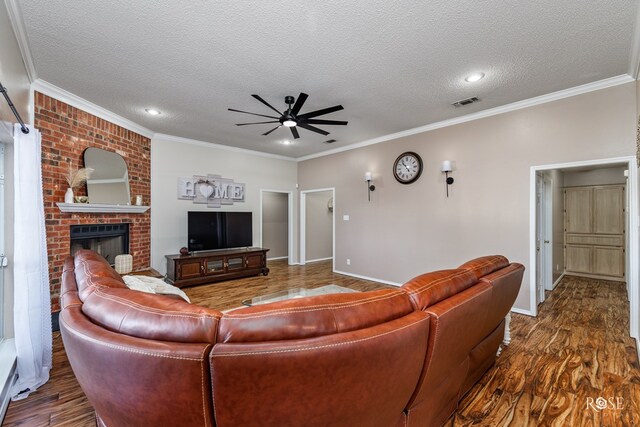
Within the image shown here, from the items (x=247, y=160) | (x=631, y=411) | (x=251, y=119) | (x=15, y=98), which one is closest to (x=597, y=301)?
(x=631, y=411)

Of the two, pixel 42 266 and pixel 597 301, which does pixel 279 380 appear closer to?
pixel 42 266

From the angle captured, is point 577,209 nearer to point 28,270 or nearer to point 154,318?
point 154,318

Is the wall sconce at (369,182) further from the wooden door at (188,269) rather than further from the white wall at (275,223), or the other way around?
the wooden door at (188,269)

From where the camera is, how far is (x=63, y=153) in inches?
134

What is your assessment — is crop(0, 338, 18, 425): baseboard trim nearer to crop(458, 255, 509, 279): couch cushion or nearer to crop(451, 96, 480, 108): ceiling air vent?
crop(458, 255, 509, 279): couch cushion

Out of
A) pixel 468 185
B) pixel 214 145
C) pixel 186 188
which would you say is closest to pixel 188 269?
pixel 186 188

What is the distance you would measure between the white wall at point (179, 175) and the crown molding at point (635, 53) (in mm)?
5711

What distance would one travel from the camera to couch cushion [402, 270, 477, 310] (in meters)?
1.34

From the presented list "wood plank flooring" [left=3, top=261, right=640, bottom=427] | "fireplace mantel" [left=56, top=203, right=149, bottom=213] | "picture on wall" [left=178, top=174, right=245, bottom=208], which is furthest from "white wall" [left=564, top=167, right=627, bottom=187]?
A: "fireplace mantel" [left=56, top=203, right=149, bottom=213]

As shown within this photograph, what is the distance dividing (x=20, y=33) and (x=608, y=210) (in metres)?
8.42

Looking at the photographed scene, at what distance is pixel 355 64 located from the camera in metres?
2.70

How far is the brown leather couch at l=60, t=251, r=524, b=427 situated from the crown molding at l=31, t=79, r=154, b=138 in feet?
10.2

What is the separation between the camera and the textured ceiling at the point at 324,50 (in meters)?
2.01

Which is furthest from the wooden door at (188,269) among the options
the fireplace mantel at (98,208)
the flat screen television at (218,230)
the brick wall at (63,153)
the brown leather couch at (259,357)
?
the brown leather couch at (259,357)
